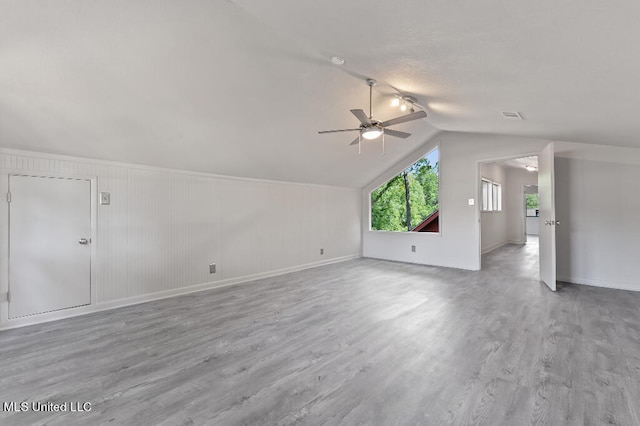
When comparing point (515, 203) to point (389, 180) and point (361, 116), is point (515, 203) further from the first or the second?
point (361, 116)

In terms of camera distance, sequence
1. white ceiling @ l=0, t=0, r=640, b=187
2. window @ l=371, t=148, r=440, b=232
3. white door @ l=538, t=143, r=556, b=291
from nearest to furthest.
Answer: white ceiling @ l=0, t=0, r=640, b=187, white door @ l=538, t=143, r=556, b=291, window @ l=371, t=148, r=440, b=232

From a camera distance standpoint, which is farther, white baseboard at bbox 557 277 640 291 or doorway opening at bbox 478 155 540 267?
doorway opening at bbox 478 155 540 267

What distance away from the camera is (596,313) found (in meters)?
3.38

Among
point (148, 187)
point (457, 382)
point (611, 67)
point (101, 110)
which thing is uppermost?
point (101, 110)

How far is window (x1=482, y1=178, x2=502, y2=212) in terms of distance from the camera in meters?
8.45

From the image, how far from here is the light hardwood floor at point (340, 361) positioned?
1750 mm

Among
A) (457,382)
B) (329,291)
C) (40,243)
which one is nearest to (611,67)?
(457,382)

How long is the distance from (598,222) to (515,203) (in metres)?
6.01

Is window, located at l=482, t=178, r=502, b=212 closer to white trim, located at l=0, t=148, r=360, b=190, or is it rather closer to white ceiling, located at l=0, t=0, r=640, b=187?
white ceiling, located at l=0, t=0, r=640, b=187

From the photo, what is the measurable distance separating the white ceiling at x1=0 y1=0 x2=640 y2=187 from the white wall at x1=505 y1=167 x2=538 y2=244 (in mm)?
6343

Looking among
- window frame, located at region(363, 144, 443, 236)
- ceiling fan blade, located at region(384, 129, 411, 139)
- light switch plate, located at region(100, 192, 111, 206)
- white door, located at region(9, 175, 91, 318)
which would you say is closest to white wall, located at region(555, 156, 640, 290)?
window frame, located at region(363, 144, 443, 236)

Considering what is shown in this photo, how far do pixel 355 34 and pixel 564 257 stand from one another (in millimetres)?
5254

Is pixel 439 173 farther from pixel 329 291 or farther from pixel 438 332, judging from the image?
pixel 438 332

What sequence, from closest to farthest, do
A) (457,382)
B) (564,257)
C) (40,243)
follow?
(457,382)
(40,243)
(564,257)
